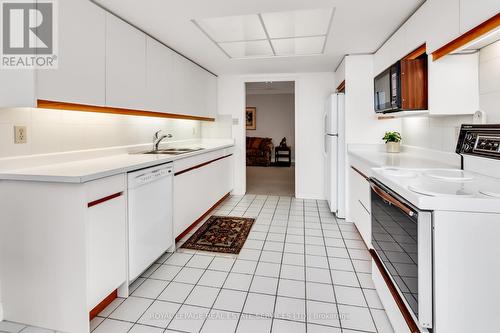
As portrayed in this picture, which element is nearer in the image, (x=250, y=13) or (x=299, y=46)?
(x=250, y=13)

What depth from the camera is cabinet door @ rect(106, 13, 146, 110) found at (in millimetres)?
2256

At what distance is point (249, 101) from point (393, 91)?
7.78 metres

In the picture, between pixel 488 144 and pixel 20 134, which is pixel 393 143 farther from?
pixel 20 134

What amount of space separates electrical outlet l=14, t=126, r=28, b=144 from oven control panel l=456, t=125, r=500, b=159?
9.46 ft

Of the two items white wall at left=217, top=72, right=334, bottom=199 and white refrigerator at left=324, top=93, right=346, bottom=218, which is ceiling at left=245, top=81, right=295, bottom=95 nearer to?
white wall at left=217, top=72, right=334, bottom=199

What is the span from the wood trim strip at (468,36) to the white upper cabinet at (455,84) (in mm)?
105

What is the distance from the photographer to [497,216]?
3.64ft

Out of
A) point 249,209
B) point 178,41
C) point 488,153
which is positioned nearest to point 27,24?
point 178,41

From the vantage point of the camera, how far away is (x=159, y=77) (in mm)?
3012

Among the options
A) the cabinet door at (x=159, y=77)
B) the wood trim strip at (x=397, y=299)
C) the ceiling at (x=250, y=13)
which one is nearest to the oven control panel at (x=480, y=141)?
the wood trim strip at (x=397, y=299)

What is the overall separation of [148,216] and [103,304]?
648 mm

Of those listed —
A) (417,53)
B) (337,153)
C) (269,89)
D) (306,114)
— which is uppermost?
(269,89)

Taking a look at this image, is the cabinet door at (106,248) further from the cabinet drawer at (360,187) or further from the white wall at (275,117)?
the white wall at (275,117)

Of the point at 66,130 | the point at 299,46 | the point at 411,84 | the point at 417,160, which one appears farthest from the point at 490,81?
the point at 66,130
